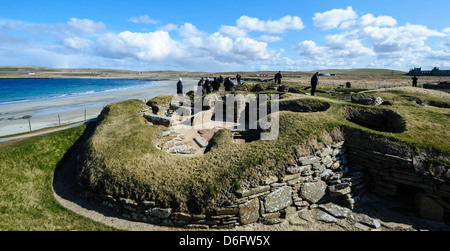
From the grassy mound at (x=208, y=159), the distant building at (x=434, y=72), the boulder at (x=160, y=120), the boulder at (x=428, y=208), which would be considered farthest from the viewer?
the distant building at (x=434, y=72)

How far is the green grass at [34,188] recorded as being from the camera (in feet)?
27.1

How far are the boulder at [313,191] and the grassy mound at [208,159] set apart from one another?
1472 mm

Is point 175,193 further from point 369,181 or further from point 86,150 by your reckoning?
point 369,181

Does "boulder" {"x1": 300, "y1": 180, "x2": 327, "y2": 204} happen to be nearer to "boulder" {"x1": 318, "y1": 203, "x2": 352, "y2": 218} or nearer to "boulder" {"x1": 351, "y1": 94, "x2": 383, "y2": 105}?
"boulder" {"x1": 318, "y1": 203, "x2": 352, "y2": 218}

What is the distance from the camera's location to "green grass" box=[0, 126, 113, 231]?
8.27m

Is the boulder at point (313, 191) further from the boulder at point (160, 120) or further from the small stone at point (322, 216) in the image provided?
the boulder at point (160, 120)

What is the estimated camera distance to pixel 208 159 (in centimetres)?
1044

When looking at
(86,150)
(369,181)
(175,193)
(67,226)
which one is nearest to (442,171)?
(369,181)

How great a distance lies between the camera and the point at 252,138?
1413 cm

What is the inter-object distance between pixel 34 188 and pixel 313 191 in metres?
14.3

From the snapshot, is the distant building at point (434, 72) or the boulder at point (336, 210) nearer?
the boulder at point (336, 210)

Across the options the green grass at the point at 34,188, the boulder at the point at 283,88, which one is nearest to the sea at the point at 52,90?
the green grass at the point at 34,188

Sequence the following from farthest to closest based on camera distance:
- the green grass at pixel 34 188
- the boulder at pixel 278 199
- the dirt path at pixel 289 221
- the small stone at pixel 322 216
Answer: the small stone at pixel 322 216 < the boulder at pixel 278 199 < the dirt path at pixel 289 221 < the green grass at pixel 34 188

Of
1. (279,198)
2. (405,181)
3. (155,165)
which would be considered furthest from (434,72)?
(155,165)
